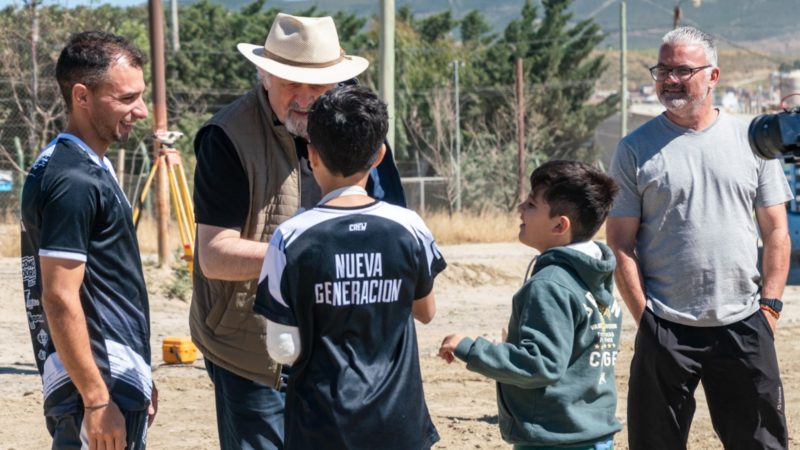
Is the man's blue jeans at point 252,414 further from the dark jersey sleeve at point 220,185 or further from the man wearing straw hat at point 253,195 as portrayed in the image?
the dark jersey sleeve at point 220,185

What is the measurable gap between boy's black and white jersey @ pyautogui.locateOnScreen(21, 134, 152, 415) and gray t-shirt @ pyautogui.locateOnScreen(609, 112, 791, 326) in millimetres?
2218

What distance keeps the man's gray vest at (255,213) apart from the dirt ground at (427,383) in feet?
10.5

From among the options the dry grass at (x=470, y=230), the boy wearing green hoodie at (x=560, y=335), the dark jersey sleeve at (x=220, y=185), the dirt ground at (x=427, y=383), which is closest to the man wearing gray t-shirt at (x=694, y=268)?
the boy wearing green hoodie at (x=560, y=335)

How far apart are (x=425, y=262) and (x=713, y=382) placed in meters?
2.02

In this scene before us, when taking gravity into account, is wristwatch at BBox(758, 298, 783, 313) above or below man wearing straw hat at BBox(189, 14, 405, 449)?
below

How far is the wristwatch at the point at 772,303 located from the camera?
16.6 ft

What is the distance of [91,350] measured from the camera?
364 cm

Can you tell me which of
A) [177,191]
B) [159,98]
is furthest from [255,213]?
[159,98]

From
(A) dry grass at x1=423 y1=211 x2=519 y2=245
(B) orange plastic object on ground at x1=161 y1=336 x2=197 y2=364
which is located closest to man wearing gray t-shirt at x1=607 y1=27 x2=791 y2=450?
(B) orange plastic object on ground at x1=161 y1=336 x2=197 y2=364

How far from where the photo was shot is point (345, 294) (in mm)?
3344

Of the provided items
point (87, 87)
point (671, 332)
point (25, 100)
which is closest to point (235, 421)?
point (87, 87)

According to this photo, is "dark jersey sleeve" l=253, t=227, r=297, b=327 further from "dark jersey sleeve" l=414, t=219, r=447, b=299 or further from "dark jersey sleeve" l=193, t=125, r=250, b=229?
"dark jersey sleeve" l=193, t=125, r=250, b=229

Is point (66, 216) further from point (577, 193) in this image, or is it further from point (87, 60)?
point (577, 193)

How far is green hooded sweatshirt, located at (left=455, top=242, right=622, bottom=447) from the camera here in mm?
A: 3785
